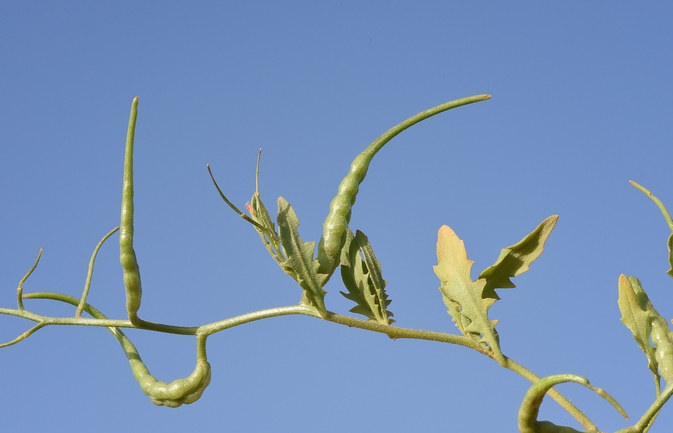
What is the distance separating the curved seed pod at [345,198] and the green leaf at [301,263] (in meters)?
0.05

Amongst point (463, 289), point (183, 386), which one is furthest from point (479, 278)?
point (183, 386)

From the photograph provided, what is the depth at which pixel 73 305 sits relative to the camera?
1.85 m

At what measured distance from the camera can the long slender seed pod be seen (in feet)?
4.55

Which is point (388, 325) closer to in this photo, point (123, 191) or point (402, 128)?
point (402, 128)

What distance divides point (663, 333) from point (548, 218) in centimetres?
36

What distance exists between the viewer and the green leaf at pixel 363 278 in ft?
5.23

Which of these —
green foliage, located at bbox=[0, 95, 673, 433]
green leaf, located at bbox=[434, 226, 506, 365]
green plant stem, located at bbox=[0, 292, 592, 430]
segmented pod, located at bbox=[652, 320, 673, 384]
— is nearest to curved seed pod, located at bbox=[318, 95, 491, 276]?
green foliage, located at bbox=[0, 95, 673, 433]

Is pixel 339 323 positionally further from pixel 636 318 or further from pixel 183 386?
pixel 636 318

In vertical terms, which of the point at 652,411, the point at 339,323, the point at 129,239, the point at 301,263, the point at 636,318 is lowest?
the point at 652,411

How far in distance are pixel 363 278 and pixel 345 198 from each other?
0.20m

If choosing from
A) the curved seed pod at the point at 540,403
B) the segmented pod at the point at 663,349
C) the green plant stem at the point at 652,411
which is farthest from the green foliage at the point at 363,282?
the curved seed pod at the point at 540,403

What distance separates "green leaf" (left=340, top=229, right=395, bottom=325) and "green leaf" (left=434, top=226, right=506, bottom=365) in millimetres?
160

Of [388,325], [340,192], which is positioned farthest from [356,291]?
[340,192]

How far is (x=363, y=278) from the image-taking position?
1.60 m
